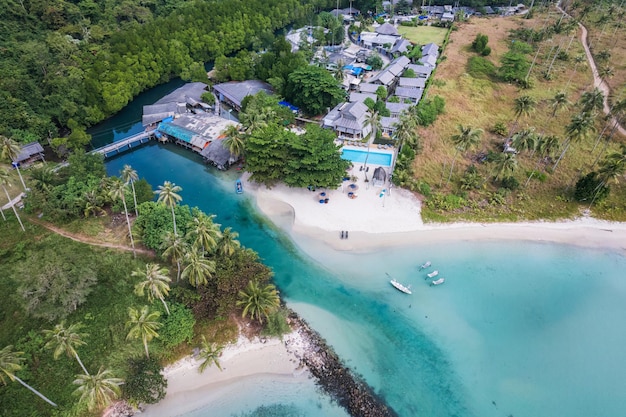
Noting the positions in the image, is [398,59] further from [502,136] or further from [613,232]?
[613,232]

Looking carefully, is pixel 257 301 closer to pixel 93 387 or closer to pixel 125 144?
pixel 93 387

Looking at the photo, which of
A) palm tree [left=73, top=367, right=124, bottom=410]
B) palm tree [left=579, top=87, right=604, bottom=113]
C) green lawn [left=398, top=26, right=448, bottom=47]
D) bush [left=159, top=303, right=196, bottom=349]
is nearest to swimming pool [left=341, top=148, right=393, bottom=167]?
palm tree [left=579, top=87, right=604, bottom=113]

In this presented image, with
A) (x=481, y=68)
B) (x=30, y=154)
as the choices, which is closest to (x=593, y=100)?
(x=481, y=68)

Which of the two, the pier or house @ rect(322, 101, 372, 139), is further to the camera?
house @ rect(322, 101, 372, 139)

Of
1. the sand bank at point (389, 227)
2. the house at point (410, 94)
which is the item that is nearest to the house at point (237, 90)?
the house at point (410, 94)

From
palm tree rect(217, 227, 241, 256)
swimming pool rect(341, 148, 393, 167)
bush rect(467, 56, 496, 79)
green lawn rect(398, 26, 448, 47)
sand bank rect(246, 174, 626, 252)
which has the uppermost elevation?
green lawn rect(398, 26, 448, 47)

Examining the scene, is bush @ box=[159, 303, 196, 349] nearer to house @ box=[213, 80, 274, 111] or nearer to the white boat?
the white boat
